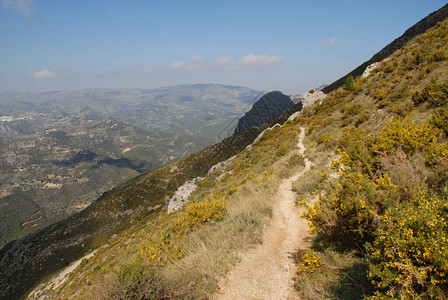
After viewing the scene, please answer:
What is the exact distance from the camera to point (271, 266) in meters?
5.67

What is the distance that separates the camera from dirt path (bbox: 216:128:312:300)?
192 inches

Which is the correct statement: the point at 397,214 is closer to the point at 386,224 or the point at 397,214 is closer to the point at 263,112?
the point at 386,224

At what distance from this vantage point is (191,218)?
959cm

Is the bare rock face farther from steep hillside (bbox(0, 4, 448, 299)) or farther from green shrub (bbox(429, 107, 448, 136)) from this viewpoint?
green shrub (bbox(429, 107, 448, 136))

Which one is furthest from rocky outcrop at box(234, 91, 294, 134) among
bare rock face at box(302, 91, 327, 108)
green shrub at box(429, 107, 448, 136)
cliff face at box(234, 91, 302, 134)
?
green shrub at box(429, 107, 448, 136)

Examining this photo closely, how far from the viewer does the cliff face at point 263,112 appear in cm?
8055

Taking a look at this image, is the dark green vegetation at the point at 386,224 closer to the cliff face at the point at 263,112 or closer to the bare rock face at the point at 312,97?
the bare rock face at the point at 312,97

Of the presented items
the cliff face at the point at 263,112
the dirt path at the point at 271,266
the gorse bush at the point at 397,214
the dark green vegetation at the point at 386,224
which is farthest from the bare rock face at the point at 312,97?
the dirt path at the point at 271,266

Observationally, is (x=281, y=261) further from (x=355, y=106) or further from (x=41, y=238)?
(x=41, y=238)

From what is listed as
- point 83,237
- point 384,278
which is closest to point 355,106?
point 384,278

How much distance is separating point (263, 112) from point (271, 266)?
8064cm

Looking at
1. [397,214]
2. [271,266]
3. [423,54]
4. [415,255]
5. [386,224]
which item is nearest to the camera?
[415,255]

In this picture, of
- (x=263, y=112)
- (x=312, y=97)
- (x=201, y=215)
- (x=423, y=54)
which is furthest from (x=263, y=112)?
(x=201, y=215)

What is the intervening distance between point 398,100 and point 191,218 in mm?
16779
